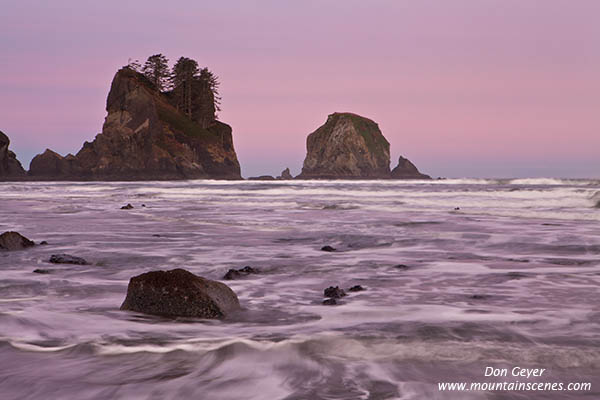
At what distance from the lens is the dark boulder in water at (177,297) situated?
4.41m

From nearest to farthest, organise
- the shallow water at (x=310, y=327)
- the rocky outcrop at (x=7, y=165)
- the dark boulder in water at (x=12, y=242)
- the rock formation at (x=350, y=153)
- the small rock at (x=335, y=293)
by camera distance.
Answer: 1. the shallow water at (x=310, y=327)
2. the small rock at (x=335, y=293)
3. the dark boulder in water at (x=12, y=242)
4. the rocky outcrop at (x=7, y=165)
5. the rock formation at (x=350, y=153)

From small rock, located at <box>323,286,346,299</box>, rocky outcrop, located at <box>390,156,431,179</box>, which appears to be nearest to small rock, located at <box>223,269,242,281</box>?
small rock, located at <box>323,286,346,299</box>

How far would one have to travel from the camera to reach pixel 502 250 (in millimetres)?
8773

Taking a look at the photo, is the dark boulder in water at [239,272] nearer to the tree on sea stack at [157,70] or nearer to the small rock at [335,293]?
the small rock at [335,293]

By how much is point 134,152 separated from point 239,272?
259 feet

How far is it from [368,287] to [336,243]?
4.01 m

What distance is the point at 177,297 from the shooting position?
446cm

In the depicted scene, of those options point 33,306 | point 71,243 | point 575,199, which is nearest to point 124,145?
point 575,199

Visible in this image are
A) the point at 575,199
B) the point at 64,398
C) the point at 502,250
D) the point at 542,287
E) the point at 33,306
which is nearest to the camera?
the point at 64,398

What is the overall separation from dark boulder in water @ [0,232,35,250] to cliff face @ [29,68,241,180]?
241 ft

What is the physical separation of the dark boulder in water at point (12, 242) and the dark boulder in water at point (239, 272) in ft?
12.6

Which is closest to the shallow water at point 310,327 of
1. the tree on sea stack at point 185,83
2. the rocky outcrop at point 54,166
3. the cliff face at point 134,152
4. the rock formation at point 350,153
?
the cliff face at point 134,152

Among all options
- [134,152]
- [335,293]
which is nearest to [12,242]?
[335,293]

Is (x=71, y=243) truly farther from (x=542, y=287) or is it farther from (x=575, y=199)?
(x=575, y=199)
